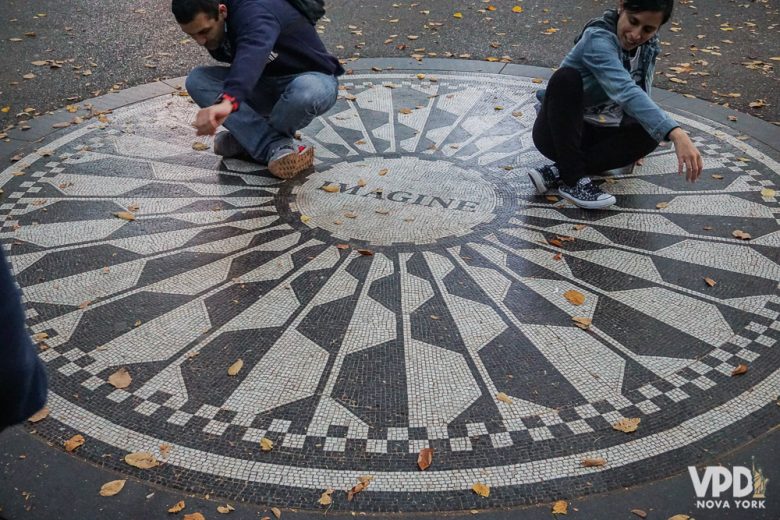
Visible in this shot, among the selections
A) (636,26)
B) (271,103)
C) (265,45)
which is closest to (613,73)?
(636,26)

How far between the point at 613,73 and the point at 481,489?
3.15 meters

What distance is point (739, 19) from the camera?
31.9ft

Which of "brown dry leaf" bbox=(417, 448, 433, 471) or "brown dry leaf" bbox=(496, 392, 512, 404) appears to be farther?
"brown dry leaf" bbox=(496, 392, 512, 404)

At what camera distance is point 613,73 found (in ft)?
15.3

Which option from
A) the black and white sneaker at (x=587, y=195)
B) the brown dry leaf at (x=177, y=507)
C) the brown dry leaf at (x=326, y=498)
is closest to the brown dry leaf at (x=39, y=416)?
the brown dry leaf at (x=177, y=507)

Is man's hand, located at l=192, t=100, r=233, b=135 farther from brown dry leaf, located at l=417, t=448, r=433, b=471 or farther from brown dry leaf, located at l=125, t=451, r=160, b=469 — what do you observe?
brown dry leaf, located at l=417, t=448, r=433, b=471

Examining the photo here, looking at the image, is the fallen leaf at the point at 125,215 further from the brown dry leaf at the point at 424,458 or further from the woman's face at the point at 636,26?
the woman's face at the point at 636,26

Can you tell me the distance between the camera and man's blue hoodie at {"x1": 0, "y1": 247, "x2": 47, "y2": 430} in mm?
1792

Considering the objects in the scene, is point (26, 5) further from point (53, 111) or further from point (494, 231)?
point (494, 231)

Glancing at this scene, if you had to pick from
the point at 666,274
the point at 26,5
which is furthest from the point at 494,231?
the point at 26,5

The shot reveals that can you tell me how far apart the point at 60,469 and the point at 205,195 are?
2.81 metres

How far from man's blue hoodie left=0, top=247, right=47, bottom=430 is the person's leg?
4.18 m

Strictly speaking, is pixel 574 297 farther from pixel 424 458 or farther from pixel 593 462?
pixel 424 458

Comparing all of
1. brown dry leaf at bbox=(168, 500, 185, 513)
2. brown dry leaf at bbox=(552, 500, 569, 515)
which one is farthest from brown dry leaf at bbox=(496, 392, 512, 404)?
brown dry leaf at bbox=(168, 500, 185, 513)
